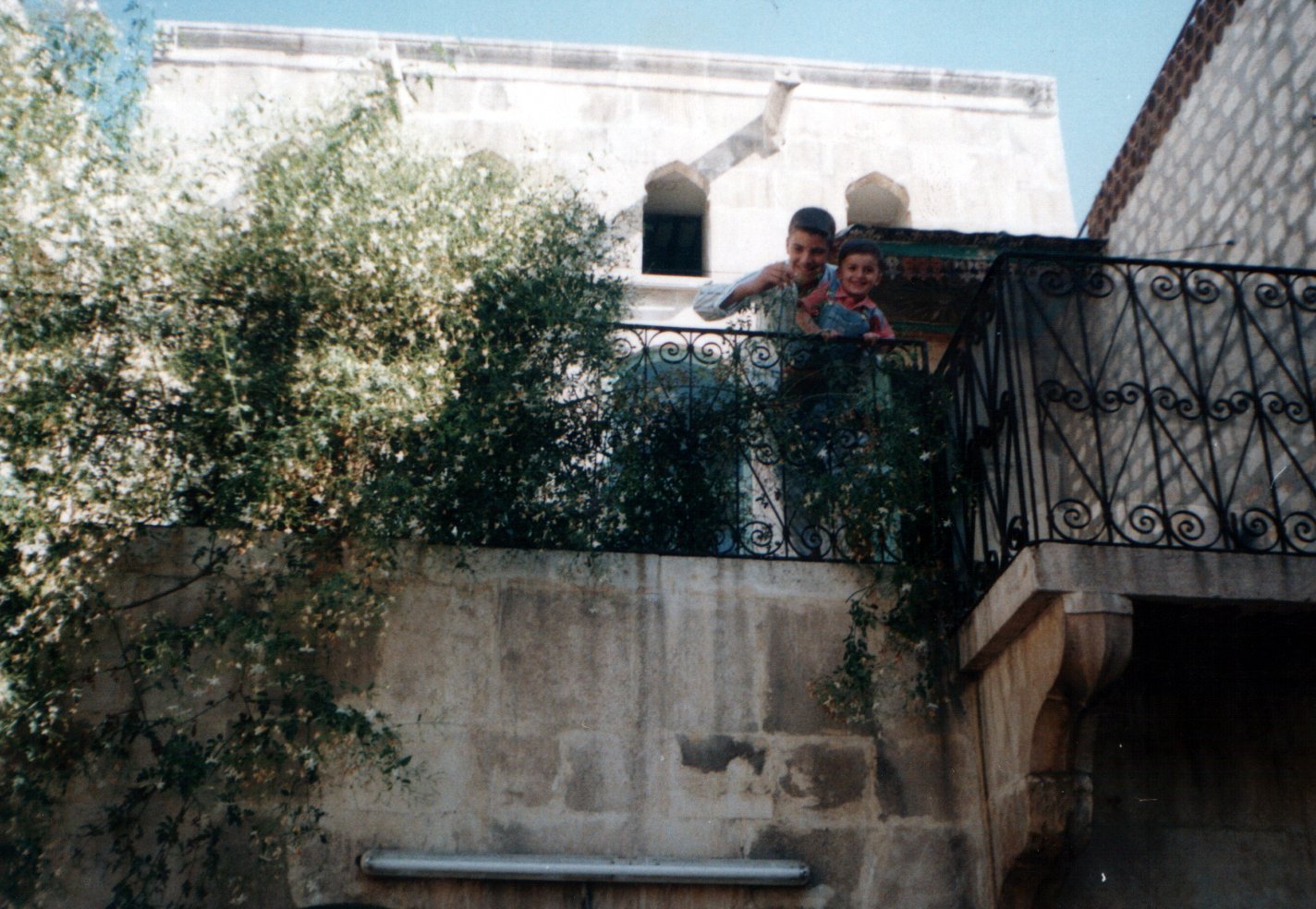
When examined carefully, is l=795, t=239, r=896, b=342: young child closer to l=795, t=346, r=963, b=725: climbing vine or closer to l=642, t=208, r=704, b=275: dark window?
l=795, t=346, r=963, b=725: climbing vine

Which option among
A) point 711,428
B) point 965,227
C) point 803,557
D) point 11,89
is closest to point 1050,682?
point 803,557

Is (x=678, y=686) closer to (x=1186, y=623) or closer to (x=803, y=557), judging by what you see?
(x=803, y=557)

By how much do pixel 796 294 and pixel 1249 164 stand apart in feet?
9.08

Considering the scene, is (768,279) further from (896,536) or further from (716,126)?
(716,126)

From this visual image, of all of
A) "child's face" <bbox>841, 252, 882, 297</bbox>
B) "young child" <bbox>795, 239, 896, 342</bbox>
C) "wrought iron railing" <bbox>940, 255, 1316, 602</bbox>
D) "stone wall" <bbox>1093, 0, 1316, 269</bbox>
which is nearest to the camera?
"wrought iron railing" <bbox>940, 255, 1316, 602</bbox>

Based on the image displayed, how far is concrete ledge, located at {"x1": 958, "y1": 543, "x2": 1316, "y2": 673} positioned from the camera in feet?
17.2

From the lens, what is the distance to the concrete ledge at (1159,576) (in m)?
5.25

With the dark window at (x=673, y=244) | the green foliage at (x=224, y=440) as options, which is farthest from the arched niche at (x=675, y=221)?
the green foliage at (x=224, y=440)

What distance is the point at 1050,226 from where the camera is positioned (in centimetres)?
1551

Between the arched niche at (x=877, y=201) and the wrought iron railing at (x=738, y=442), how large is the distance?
28.0 feet

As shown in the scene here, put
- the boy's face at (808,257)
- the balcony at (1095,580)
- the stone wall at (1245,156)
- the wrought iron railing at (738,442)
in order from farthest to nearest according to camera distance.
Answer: the boy's face at (808,257) → the stone wall at (1245,156) → the wrought iron railing at (738,442) → the balcony at (1095,580)

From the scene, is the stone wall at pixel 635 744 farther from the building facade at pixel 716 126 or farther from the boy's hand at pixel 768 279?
the building facade at pixel 716 126

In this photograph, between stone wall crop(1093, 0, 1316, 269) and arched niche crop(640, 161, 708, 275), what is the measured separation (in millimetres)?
6776

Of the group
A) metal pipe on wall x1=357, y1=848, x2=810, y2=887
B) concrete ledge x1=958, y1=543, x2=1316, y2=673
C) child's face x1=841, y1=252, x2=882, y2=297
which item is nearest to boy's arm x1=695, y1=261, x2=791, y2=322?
child's face x1=841, y1=252, x2=882, y2=297
